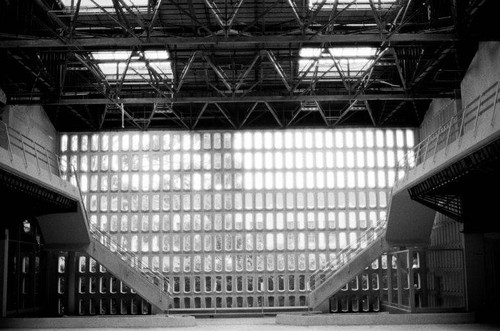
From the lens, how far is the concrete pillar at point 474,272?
104 ft

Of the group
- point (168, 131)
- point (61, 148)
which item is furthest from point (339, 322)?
point (61, 148)

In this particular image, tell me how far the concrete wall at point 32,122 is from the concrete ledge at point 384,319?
1663 cm

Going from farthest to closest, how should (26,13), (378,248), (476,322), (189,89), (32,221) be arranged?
1. (189,89)
2. (32,221)
3. (378,248)
4. (476,322)
5. (26,13)

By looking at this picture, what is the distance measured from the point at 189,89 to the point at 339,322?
16451 mm

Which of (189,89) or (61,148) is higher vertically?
(189,89)

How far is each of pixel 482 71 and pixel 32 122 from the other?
74.9 ft

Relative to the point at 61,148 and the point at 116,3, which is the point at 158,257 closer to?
the point at 61,148

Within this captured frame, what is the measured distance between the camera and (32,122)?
38.1 m

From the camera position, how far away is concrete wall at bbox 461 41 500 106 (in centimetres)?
2809

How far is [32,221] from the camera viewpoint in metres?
37.7

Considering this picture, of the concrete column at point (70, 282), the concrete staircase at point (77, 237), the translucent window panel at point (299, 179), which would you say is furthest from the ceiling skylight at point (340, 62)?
the concrete column at point (70, 282)

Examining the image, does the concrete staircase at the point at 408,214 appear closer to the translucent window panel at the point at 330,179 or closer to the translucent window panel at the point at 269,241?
the translucent window panel at the point at 269,241

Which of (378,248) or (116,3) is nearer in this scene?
(116,3)

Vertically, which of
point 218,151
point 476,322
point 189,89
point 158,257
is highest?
point 189,89
